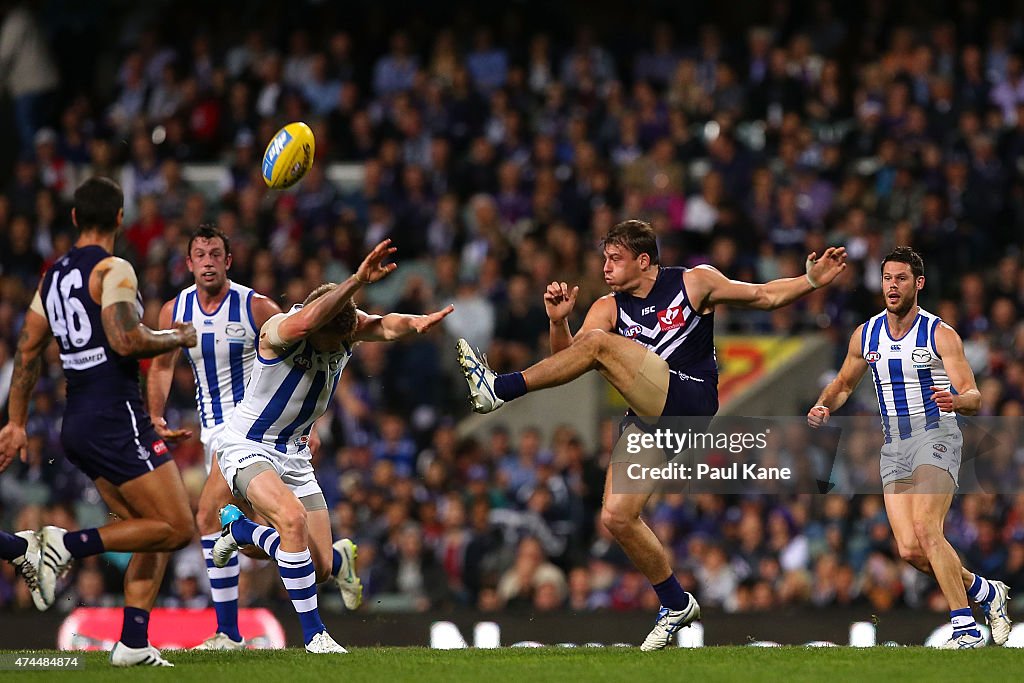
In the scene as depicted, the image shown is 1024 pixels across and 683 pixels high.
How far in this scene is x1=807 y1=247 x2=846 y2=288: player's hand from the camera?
8852mm

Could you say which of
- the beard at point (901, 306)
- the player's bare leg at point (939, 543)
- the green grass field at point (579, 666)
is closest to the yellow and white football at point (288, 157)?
the green grass field at point (579, 666)

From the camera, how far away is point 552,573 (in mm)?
13258

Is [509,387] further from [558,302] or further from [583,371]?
[558,302]

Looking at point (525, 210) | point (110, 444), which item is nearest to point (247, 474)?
point (110, 444)

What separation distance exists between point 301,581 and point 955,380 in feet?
12.9

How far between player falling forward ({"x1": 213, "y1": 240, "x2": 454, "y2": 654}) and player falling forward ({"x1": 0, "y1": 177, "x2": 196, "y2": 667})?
24.9 inches

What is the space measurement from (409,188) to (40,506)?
5271 millimetres

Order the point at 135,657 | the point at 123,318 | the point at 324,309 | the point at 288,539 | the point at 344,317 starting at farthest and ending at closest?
the point at 344,317
the point at 288,539
the point at 324,309
the point at 135,657
the point at 123,318

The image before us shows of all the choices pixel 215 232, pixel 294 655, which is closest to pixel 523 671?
pixel 294 655

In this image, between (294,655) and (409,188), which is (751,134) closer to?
(409,188)

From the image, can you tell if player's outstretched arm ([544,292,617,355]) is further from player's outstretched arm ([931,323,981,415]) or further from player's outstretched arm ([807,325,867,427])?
player's outstretched arm ([931,323,981,415])

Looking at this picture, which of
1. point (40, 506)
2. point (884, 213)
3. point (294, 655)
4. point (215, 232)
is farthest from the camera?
point (884, 213)

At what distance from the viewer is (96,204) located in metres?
8.19

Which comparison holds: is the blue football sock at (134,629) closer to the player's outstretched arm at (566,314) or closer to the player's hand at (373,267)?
the player's hand at (373,267)
